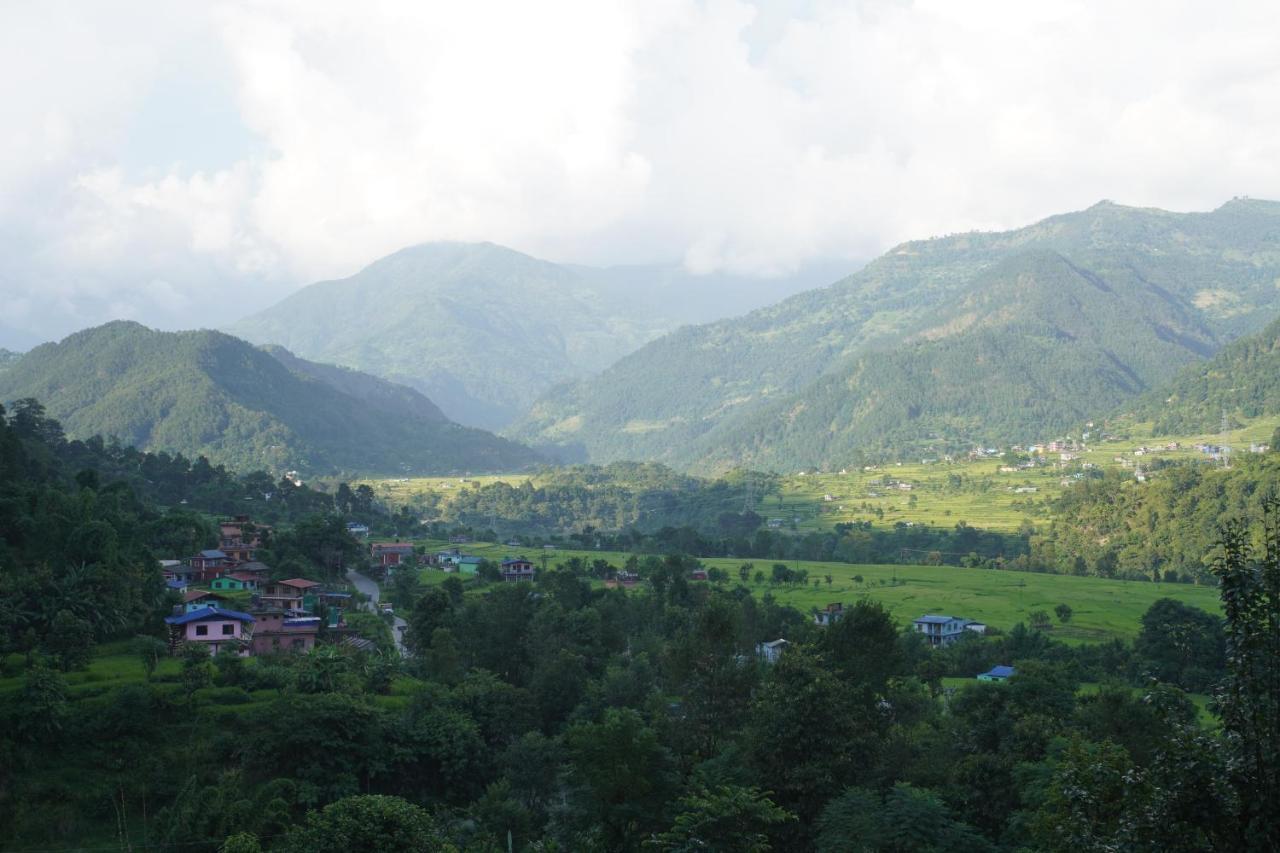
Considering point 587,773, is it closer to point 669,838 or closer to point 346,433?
point 669,838

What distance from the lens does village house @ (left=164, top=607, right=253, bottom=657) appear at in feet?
120

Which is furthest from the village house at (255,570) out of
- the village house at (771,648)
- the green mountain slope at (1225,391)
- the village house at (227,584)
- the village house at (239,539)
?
the green mountain slope at (1225,391)

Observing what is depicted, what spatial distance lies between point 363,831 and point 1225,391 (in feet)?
490

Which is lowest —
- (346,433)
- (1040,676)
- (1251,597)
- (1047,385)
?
(1040,676)

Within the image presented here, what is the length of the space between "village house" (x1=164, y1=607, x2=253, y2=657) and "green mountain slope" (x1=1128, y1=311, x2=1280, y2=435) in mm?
129093

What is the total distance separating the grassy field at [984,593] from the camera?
51.9 meters

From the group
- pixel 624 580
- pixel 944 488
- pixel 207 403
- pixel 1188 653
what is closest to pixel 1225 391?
pixel 944 488

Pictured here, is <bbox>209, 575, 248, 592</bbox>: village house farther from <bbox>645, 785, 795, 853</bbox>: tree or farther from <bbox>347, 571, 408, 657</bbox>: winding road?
<bbox>645, 785, 795, 853</bbox>: tree

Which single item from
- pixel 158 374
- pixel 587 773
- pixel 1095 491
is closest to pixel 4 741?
pixel 587 773

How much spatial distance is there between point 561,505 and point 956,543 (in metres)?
52.0

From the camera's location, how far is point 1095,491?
8494 cm

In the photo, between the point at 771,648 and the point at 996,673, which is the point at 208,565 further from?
the point at 996,673

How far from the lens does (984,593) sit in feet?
194

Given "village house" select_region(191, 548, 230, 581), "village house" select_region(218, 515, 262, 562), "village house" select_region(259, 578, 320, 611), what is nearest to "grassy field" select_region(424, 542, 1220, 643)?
"village house" select_region(218, 515, 262, 562)
